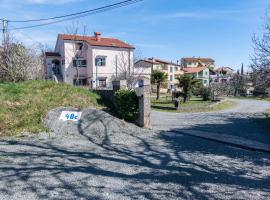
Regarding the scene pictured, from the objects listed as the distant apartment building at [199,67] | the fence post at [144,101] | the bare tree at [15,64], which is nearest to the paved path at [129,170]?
the fence post at [144,101]

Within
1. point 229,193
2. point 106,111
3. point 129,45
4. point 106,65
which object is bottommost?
point 229,193

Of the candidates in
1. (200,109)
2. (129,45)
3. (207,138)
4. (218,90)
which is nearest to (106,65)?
(129,45)

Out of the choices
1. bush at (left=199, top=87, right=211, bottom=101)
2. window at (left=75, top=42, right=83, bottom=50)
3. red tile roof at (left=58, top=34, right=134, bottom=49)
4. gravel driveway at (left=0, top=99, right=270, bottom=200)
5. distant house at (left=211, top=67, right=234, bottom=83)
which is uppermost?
red tile roof at (left=58, top=34, right=134, bottom=49)

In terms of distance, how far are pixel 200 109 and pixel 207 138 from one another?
36.3ft

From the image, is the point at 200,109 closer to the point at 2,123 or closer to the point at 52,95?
the point at 52,95

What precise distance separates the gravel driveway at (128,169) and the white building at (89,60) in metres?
30.2

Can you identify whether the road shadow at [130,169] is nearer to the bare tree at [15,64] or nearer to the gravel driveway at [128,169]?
the gravel driveway at [128,169]

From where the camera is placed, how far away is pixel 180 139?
9305mm

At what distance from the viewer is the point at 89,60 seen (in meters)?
40.4

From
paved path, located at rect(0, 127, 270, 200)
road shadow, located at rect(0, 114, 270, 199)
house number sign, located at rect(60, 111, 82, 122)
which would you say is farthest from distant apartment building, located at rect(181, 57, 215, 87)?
paved path, located at rect(0, 127, 270, 200)

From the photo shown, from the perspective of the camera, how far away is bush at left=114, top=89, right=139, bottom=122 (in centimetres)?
1132

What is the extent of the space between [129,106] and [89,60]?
30.5 meters

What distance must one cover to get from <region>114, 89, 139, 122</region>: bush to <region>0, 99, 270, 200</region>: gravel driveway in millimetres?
2353

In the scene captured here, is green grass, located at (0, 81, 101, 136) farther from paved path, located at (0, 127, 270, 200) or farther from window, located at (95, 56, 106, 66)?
window, located at (95, 56, 106, 66)
